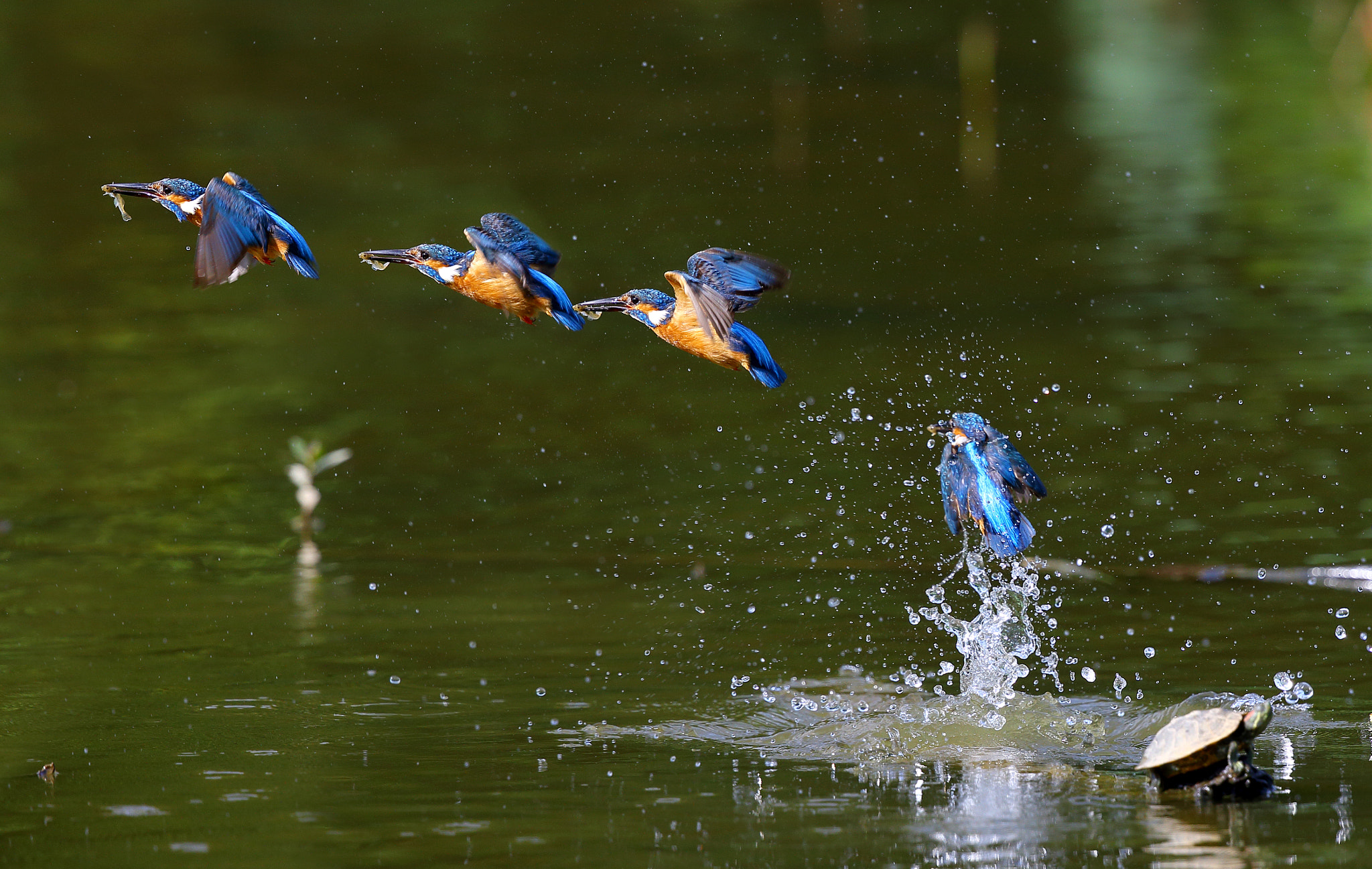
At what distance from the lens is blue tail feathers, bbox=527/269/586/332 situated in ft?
13.2

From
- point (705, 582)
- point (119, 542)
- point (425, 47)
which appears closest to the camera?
point (705, 582)

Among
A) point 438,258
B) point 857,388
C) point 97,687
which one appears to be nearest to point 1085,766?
point 438,258

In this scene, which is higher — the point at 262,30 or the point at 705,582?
the point at 262,30

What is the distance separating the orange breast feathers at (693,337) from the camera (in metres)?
4.19

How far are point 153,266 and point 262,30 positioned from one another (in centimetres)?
565

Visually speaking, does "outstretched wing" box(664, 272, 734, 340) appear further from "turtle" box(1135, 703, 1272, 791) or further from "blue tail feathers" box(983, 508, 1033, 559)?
"turtle" box(1135, 703, 1272, 791)

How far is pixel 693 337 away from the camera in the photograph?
425cm

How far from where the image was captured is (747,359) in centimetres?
423

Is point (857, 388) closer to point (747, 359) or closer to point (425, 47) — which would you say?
point (747, 359)

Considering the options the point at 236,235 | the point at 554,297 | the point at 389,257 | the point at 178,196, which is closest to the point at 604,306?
the point at 554,297

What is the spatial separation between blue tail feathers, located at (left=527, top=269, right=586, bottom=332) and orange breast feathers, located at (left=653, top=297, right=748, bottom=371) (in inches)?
9.5

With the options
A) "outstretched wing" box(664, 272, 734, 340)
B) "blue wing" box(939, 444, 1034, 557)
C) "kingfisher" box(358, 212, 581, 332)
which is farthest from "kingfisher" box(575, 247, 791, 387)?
"blue wing" box(939, 444, 1034, 557)

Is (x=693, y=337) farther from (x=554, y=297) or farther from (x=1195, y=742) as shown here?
(x=1195, y=742)

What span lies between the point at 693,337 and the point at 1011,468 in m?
0.99
